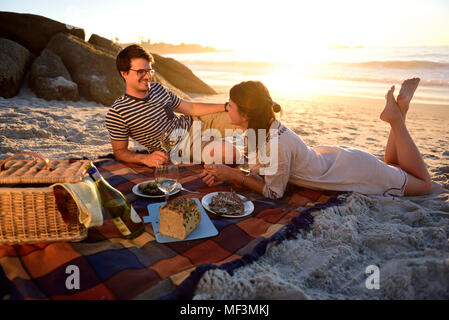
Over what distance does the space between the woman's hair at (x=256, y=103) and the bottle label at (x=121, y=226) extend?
161cm

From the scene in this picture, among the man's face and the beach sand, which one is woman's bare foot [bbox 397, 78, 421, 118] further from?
the man's face

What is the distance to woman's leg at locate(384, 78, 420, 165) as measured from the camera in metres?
3.52

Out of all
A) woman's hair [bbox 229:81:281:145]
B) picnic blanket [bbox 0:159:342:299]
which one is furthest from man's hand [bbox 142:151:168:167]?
woman's hair [bbox 229:81:281:145]

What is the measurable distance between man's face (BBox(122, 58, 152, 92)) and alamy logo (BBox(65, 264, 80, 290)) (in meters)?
2.29

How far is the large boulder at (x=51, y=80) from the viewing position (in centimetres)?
726

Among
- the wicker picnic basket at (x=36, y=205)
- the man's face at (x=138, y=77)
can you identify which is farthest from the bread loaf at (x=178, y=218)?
the man's face at (x=138, y=77)

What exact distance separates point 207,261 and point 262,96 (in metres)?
1.73

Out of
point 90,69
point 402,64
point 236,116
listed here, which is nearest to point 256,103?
point 236,116

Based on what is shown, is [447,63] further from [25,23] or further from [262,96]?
[25,23]

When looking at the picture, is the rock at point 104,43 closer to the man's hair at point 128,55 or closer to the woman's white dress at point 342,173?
the man's hair at point 128,55

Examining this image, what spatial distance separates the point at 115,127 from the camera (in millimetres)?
3662

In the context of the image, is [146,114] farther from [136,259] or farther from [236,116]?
[136,259]

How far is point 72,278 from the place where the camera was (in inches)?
75.7
